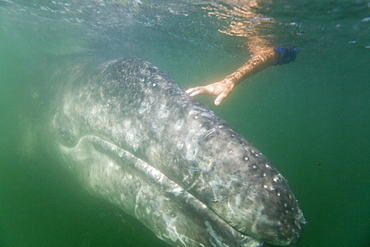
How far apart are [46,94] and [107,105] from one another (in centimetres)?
405

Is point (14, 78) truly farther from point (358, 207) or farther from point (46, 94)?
point (358, 207)

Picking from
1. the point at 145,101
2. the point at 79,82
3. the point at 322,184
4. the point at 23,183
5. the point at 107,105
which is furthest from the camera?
the point at 322,184

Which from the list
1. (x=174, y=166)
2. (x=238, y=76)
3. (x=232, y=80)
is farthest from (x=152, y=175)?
(x=238, y=76)

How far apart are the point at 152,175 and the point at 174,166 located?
0.57 m

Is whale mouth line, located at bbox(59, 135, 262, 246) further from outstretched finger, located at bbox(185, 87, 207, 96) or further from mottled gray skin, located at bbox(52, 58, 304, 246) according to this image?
outstretched finger, located at bbox(185, 87, 207, 96)

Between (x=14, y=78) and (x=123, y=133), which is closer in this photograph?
(x=123, y=133)

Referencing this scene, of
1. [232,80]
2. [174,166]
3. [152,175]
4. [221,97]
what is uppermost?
[232,80]

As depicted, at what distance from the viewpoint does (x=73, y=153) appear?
5.54 m

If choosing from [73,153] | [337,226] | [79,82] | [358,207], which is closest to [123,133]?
[73,153]

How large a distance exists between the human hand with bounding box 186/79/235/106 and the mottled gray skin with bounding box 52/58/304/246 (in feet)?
1.48

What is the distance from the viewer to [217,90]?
4859mm

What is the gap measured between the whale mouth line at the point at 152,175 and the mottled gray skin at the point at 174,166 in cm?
1

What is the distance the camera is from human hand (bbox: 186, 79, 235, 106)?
4.40 m

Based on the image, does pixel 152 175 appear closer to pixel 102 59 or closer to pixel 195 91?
pixel 195 91
